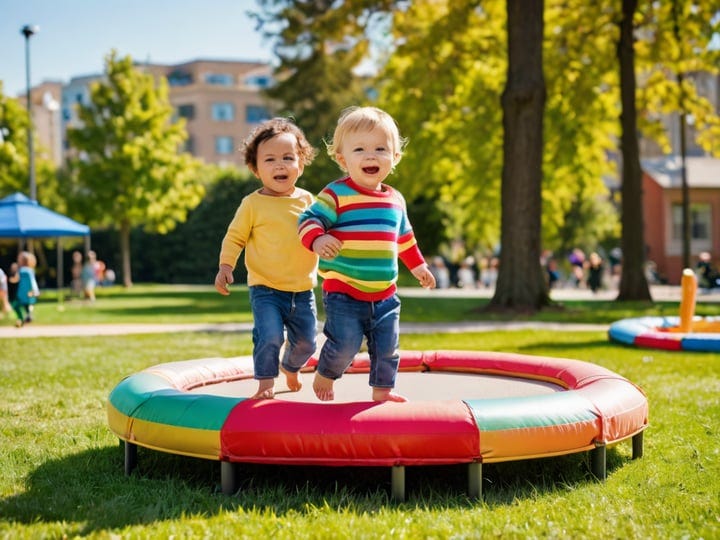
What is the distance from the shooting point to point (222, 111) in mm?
68250

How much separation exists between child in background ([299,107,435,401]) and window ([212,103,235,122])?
65595 millimetres

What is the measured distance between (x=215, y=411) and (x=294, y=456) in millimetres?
476


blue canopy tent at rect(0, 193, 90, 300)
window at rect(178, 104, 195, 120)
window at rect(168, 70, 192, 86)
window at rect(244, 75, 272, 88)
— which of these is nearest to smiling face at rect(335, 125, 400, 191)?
blue canopy tent at rect(0, 193, 90, 300)

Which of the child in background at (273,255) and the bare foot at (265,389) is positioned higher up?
the child in background at (273,255)

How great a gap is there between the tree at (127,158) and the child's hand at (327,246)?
98.5 ft

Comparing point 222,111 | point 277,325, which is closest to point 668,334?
point 277,325

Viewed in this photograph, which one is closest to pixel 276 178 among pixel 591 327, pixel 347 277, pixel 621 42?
pixel 347 277

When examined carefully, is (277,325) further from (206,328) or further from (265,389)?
(206,328)

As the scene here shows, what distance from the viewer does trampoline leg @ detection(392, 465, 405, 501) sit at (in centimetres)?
396

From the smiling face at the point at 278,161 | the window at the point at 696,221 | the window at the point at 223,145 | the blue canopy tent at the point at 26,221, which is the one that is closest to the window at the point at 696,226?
the window at the point at 696,221

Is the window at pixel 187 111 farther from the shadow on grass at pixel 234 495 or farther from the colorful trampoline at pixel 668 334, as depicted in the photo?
the shadow on grass at pixel 234 495

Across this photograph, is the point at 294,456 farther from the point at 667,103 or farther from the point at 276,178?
the point at 667,103

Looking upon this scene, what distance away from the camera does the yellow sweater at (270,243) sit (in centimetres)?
482

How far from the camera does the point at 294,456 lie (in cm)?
399
